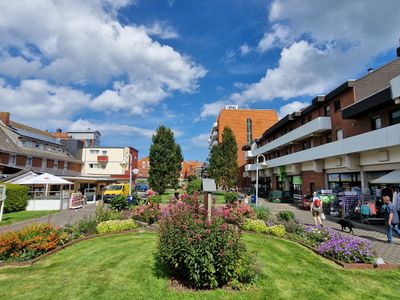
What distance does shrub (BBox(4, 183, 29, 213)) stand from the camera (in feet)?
64.1

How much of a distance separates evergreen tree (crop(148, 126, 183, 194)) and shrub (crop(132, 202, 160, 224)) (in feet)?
72.8

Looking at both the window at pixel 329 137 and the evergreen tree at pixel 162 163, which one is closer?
the window at pixel 329 137

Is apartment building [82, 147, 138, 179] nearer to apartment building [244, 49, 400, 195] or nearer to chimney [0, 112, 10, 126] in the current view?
chimney [0, 112, 10, 126]

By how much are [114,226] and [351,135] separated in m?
19.0

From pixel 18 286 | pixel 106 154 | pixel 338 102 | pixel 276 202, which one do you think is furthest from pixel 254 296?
pixel 106 154

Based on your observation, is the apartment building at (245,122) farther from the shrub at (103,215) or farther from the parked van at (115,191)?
the shrub at (103,215)

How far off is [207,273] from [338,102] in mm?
21743

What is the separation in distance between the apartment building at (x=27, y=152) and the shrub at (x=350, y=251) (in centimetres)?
3070

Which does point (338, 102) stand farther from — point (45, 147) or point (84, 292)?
point (45, 147)

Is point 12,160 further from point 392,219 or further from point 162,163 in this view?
point 392,219

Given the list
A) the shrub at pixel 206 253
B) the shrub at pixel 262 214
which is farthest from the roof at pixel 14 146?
the shrub at pixel 206 253

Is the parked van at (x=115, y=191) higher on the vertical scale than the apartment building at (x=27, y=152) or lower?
lower

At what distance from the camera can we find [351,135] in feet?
64.1

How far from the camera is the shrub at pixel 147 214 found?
40.7 ft
